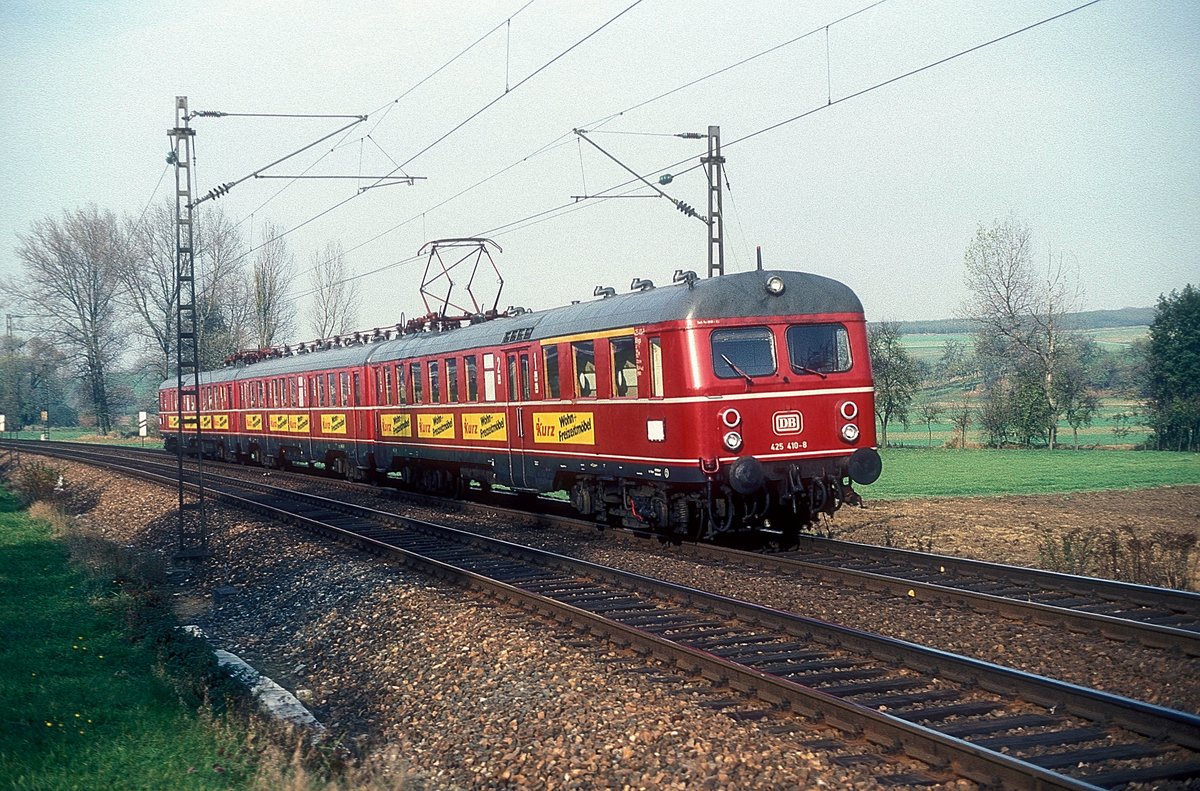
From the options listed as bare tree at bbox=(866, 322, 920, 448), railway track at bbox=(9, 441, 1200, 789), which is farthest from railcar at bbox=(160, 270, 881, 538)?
bare tree at bbox=(866, 322, 920, 448)

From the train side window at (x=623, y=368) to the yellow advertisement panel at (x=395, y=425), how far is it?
975cm

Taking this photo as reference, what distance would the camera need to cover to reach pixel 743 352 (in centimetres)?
1345

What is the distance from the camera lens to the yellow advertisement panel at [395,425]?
2361cm

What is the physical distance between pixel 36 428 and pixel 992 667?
99.5 meters

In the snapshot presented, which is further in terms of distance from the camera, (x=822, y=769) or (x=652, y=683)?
(x=652, y=683)

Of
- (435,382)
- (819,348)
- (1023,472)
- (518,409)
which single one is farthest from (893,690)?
(1023,472)

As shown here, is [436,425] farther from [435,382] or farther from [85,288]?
[85,288]

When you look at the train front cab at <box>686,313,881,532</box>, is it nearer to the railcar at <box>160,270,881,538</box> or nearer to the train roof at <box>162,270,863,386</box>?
the railcar at <box>160,270,881,538</box>

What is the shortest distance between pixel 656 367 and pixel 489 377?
5.97 metres

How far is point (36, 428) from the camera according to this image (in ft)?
303

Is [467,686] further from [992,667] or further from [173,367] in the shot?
[173,367]

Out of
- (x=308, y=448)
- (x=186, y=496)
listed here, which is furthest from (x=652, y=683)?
(x=308, y=448)

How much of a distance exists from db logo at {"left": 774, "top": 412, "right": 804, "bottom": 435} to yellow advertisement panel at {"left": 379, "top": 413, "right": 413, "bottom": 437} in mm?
11906

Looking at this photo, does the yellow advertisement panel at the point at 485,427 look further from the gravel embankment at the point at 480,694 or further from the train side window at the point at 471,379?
the gravel embankment at the point at 480,694
